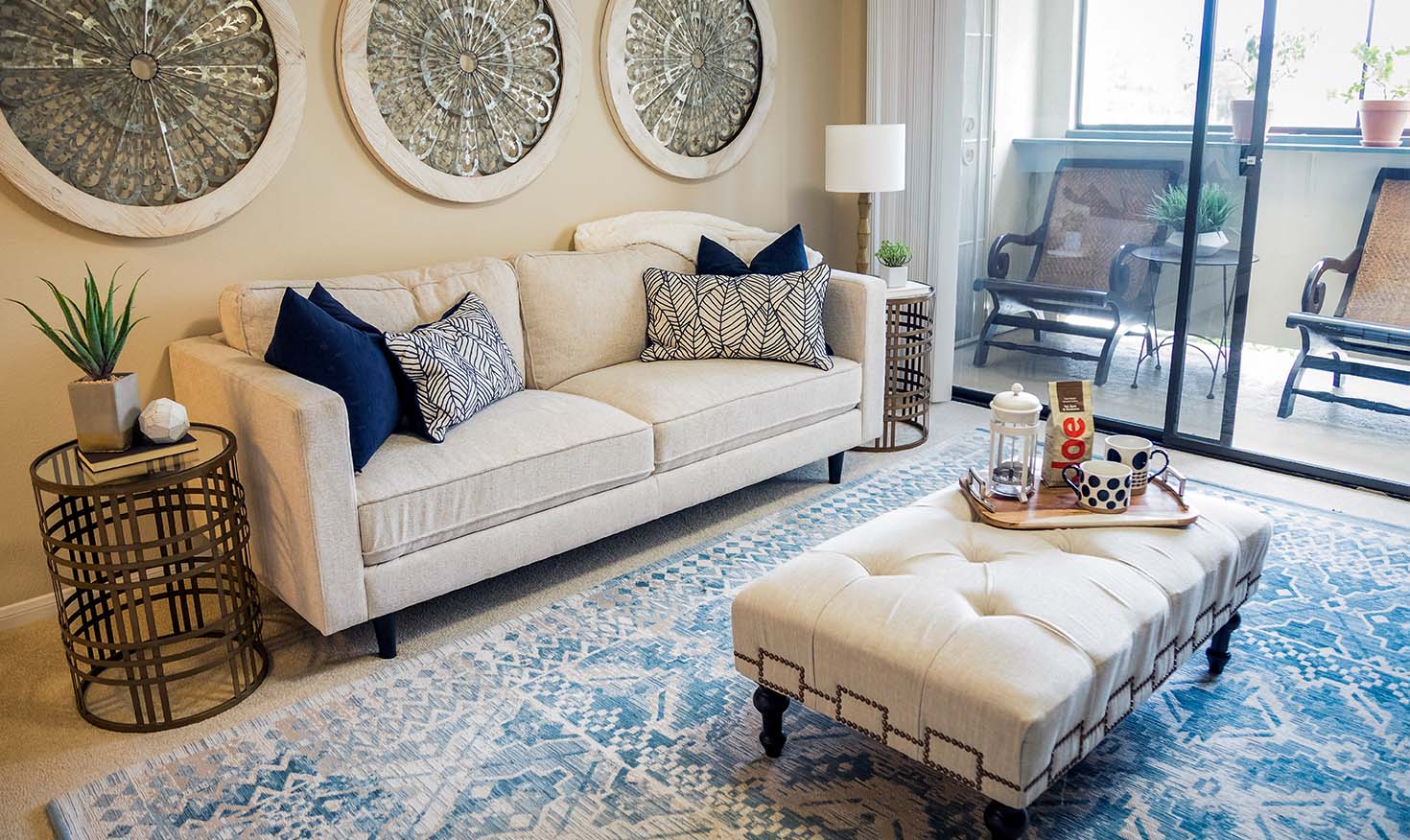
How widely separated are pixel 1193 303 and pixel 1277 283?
297 mm

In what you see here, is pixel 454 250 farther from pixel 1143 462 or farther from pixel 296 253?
pixel 1143 462

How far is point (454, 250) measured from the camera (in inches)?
144

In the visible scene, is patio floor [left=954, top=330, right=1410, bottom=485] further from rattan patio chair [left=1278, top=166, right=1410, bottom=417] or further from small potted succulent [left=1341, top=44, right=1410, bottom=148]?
small potted succulent [left=1341, top=44, right=1410, bottom=148]

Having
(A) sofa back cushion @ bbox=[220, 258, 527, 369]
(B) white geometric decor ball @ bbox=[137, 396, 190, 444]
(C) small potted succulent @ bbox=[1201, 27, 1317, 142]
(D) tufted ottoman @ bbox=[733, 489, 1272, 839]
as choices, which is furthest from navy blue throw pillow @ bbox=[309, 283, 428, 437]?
(C) small potted succulent @ bbox=[1201, 27, 1317, 142]

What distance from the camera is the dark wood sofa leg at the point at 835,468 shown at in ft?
12.6

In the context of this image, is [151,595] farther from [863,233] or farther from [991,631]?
[863,233]

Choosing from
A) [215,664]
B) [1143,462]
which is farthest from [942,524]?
[215,664]

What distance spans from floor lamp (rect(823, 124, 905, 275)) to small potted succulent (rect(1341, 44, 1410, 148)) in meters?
1.53

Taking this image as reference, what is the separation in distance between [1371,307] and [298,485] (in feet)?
11.5

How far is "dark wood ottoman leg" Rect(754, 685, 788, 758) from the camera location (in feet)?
7.18

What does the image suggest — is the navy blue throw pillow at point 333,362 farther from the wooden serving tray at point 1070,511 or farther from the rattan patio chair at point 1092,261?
the rattan patio chair at point 1092,261

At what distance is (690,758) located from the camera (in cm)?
223

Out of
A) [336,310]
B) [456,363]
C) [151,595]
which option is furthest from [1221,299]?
[151,595]

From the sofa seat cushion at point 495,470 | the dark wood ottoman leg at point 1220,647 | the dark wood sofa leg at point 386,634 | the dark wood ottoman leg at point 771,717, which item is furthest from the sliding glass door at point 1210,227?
the dark wood sofa leg at point 386,634
